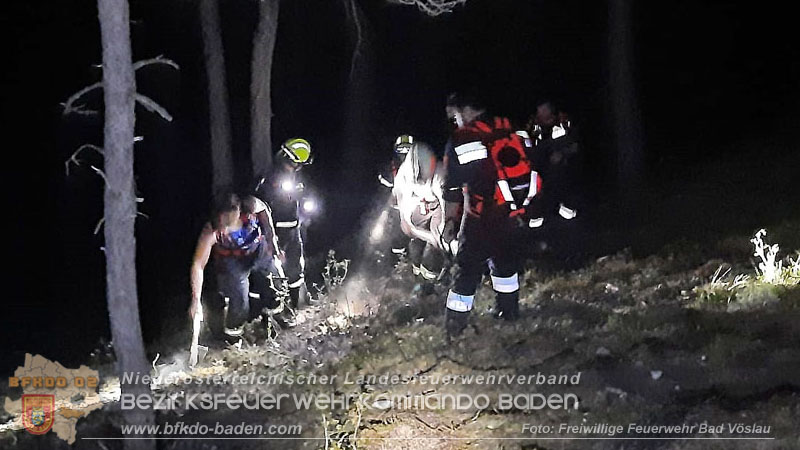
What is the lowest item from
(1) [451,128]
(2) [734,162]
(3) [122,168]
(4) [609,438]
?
(4) [609,438]

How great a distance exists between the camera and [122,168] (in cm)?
477

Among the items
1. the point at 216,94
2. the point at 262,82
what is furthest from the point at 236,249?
the point at 216,94

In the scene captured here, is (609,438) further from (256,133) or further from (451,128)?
(256,133)

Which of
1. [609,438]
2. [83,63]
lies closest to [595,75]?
[83,63]

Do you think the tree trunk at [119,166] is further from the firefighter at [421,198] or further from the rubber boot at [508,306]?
the firefighter at [421,198]

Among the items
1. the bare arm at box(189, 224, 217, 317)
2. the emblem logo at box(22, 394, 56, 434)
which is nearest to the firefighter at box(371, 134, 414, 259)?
the bare arm at box(189, 224, 217, 317)

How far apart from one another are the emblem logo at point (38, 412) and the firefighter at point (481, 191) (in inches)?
115

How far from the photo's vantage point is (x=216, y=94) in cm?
1227

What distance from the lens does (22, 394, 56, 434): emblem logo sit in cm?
556

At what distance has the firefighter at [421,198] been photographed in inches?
305

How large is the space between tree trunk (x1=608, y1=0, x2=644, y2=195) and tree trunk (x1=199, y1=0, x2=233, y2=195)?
6.49 m

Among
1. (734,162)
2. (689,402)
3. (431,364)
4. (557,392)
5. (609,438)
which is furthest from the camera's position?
(734,162)

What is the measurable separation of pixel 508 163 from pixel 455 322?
1.28 metres

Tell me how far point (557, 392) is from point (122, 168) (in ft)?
9.89
